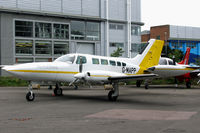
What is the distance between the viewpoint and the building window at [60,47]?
157 ft

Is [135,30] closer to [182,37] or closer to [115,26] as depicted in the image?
[115,26]

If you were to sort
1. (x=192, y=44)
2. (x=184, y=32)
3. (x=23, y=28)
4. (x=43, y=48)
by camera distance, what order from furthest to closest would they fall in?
→ (x=184, y=32)
(x=192, y=44)
(x=43, y=48)
(x=23, y=28)

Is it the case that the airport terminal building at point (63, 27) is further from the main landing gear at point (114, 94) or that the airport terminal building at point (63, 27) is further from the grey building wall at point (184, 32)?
the grey building wall at point (184, 32)

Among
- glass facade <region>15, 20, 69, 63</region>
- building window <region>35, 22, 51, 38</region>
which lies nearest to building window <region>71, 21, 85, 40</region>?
glass facade <region>15, 20, 69, 63</region>

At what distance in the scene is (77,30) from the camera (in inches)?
2007

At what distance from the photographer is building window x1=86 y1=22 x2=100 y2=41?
51.9 m

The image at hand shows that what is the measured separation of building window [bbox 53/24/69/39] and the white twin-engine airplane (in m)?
30.5

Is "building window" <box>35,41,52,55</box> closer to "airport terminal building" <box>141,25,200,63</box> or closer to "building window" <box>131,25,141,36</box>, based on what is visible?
"building window" <box>131,25,141,36</box>

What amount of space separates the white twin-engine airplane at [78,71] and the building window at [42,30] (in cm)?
2918

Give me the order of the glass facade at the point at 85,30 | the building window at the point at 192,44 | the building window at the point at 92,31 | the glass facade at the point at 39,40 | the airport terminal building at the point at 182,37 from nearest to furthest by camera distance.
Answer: the glass facade at the point at 39,40, the glass facade at the point at 85,30, the building window at the point at 92,31, the airport terminal building at the point at 182,37, the building window at the point at 192,44

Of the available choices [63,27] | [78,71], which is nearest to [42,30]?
[63,27]

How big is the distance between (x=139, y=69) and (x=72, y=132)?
1259 cm

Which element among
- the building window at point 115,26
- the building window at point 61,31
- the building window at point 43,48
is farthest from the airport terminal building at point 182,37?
the building window at point 43,48

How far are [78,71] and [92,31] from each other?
1438 inches
